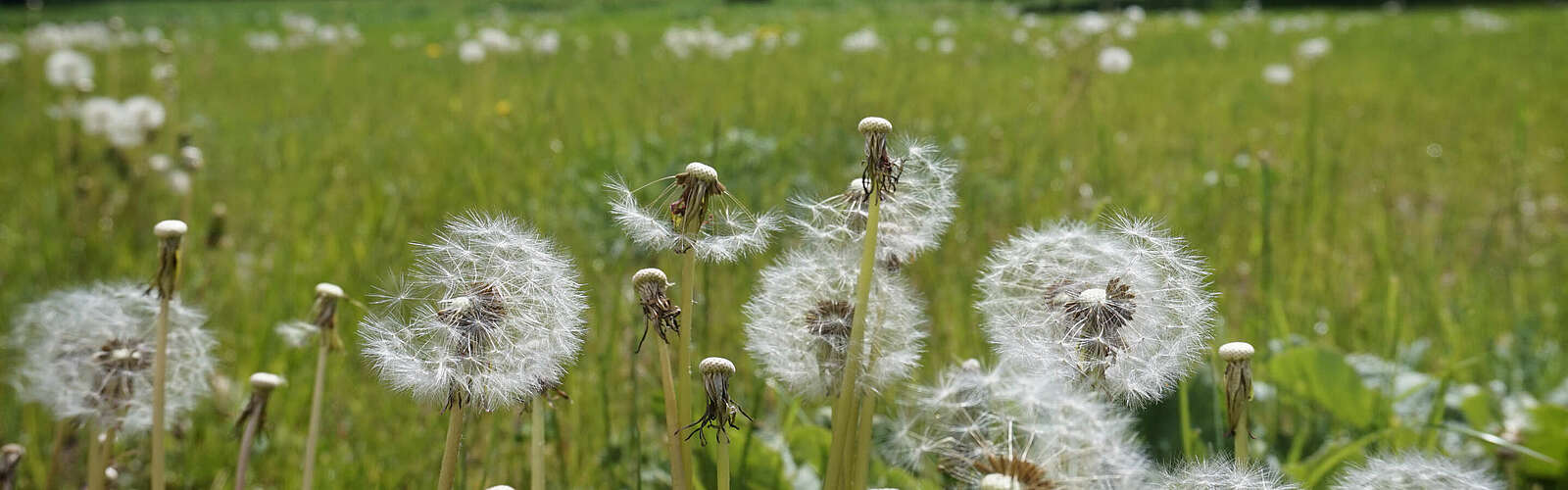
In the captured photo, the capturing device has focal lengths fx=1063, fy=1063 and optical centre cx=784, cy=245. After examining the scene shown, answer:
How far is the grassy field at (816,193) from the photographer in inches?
60.8

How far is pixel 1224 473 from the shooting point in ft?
2.43

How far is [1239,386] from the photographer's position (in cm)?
69

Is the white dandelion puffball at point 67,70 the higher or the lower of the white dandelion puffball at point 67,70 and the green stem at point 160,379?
the higher

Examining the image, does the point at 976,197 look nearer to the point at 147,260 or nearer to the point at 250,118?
the point at 147,260

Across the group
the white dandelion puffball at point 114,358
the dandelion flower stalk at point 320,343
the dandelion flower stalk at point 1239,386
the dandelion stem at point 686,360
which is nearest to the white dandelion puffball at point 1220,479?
the dandelion flower stalk at point 1239,386

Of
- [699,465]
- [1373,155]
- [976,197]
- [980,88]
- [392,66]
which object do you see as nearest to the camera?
[699,465]

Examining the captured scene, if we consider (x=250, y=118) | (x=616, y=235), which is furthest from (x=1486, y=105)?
(x=250, y=118)

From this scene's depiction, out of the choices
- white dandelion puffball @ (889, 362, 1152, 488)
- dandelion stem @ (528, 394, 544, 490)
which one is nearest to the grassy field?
white dandelion puffball @ (889, 362, 1152, 488)

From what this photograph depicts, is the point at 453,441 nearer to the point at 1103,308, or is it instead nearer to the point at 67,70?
the point at 1103,308

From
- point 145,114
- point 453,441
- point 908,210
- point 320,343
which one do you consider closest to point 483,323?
point 453,441

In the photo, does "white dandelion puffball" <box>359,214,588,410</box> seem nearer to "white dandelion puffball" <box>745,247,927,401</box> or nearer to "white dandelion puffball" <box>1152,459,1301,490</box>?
"white dandelion puffball" <box>745,247,927,401</box>

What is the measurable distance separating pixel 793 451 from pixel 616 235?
1.53 meters

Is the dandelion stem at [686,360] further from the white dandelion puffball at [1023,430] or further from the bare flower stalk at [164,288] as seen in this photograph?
the bare flower stalk at [164,288]

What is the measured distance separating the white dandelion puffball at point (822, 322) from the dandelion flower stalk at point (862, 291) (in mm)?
58
